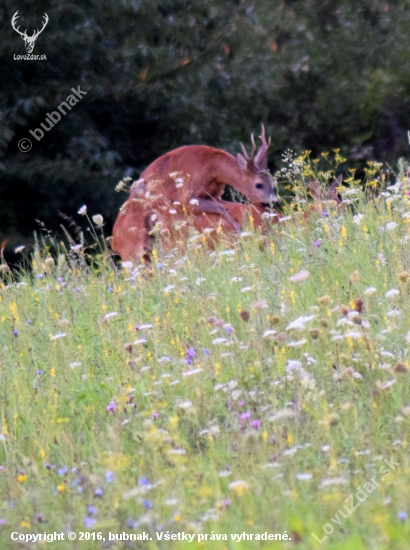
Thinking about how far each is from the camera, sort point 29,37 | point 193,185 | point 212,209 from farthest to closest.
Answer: point 29,37, point 193,185, point 212,209

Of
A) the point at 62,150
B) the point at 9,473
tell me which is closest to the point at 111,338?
the point at 9,473

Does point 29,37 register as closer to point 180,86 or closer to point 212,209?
point 180,86

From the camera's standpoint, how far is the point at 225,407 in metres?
3.46

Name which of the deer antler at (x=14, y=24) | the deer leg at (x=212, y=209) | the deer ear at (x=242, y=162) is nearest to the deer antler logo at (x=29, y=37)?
the deer antler at (x=14, y=24)

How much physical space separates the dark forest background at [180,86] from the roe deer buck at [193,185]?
415cm

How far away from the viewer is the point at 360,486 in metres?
2.64

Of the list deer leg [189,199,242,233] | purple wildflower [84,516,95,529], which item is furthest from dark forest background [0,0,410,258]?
purple wildflower [84,516,95,529]

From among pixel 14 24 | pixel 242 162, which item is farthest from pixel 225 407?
pixel 14 24

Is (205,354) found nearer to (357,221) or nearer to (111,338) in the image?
(111,338)

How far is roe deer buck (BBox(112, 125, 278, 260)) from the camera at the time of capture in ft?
26.2

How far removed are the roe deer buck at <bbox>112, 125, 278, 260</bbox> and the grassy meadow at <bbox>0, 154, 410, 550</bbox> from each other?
2.68 metres

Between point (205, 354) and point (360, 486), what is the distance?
1.19m

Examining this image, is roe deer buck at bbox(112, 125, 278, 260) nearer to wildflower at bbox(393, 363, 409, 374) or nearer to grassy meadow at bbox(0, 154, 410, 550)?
grassy meadow at bbox(0, 154, 410, 550)

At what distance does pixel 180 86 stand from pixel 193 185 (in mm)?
5557
